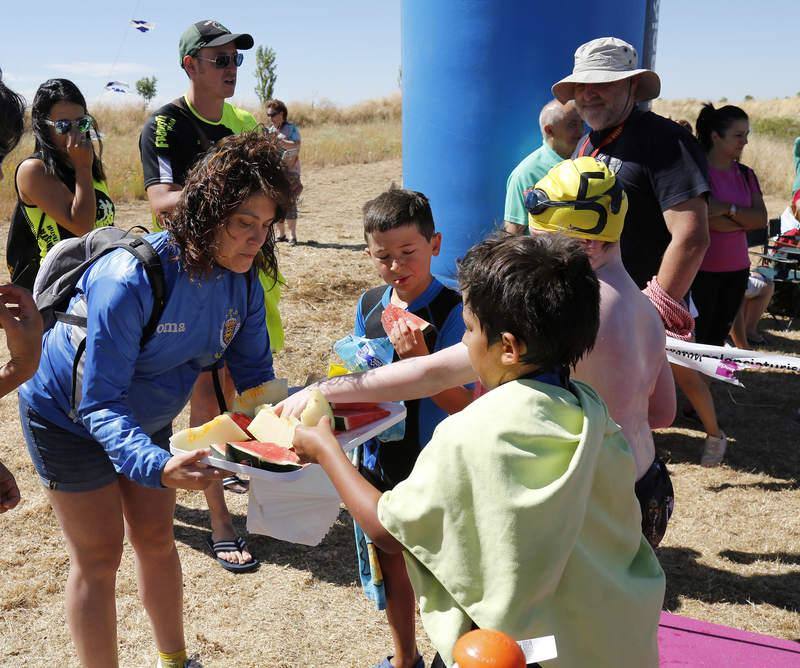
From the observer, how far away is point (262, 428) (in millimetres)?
2295

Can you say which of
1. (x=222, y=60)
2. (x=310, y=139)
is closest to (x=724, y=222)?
(x=222, y=60)

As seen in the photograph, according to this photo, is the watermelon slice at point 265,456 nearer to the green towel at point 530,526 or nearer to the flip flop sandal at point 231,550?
the green towel at point 530,526

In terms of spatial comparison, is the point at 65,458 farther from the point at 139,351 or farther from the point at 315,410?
the point at 315,410

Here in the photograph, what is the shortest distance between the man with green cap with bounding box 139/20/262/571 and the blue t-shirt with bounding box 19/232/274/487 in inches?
63.7

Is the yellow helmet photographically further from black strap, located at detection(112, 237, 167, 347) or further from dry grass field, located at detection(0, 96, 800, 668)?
dry grass field, located at detection(0, 96, 800, 668)

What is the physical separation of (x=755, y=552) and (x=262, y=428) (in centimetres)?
317

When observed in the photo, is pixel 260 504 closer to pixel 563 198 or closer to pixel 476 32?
pixel 563 198

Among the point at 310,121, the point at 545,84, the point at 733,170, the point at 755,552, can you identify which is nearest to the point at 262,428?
the point at 755,552

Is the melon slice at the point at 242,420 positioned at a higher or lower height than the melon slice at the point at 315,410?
lower

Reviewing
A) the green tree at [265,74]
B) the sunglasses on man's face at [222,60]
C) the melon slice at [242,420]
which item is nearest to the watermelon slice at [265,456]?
the melon slice at [242,420]

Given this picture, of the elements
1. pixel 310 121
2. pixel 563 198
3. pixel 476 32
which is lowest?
pixel 310 121

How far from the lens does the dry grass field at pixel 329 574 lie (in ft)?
11.7

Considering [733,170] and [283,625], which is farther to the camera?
[733,170]

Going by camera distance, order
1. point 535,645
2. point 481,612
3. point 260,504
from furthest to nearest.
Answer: point 260,504 → point 481,612 → point 535,645
